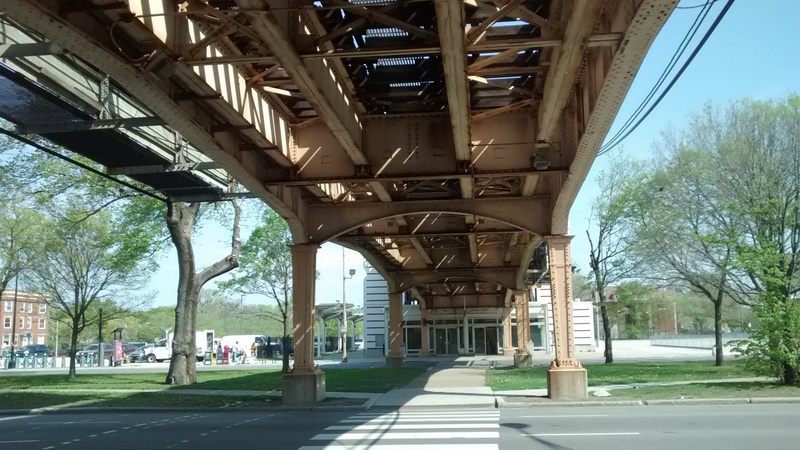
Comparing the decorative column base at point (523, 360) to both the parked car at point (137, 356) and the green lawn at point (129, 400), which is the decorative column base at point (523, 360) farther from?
the parked car at point (137, 356)

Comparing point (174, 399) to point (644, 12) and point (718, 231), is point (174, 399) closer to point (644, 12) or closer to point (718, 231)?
point (644, 12)

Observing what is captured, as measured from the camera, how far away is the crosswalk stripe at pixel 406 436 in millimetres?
12398

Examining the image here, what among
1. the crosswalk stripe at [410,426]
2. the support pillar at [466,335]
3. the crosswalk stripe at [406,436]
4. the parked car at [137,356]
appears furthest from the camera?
the parked car at [137,356]

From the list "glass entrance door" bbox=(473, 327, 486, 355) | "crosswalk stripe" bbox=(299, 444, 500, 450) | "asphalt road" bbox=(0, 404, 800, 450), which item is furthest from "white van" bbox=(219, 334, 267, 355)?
"crosswalk stripe" bbox=(299, 444, 500, 450)

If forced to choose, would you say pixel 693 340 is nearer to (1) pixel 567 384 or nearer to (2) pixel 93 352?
(2) pixel 93 352

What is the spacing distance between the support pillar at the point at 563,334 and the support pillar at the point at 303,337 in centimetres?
658

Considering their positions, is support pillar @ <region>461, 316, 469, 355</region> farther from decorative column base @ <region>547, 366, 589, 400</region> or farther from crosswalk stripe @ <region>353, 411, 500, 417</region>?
crosswalk stripe @ <region>353, 411, 500, 417</region>

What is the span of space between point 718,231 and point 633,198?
778 cm

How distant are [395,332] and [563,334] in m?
21.6

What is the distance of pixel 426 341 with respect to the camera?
56.7m

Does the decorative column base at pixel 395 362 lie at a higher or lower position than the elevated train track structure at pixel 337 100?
lower

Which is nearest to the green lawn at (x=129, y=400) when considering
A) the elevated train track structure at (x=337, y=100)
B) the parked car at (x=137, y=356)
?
the elevated train track structure at (x=337, y=100)

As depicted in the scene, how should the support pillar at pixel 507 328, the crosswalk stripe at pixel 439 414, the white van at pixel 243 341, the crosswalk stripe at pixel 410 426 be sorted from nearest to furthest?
the crosswalk stripe at pixel 410 426 < the crosswalk stripe at pixel 439 414 < the support pillar at pixel 507 328 < the white van at pixel 243 341

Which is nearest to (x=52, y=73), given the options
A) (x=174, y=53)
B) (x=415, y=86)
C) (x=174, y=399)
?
(x=174, y=53)
